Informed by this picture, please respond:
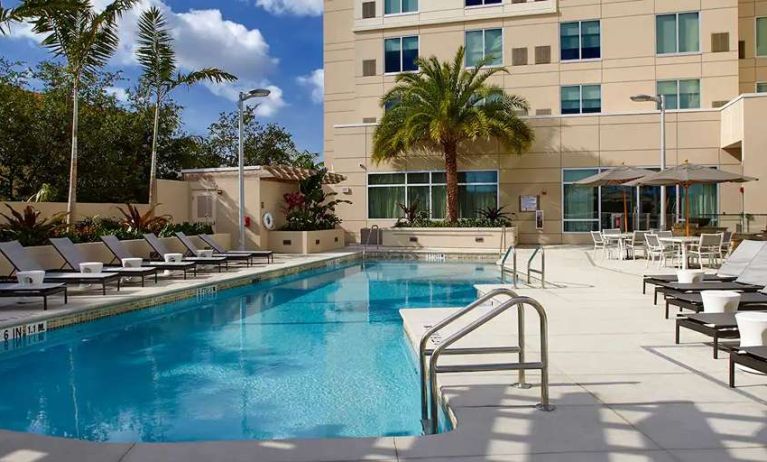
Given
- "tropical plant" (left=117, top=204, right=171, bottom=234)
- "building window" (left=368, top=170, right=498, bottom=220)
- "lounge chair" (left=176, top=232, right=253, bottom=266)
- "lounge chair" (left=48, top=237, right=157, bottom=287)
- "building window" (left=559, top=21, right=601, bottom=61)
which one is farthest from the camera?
"building window" (left=559, top=21, right=601, bottom=61)

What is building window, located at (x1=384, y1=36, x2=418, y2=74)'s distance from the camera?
27.2 m

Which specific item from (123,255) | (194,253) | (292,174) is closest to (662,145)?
(292,174)

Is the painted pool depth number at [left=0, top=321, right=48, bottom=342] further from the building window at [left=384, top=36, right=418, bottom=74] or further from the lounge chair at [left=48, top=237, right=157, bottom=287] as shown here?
the building window at [left=384, top=36, right=418, bottom=74]

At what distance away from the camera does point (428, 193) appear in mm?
25797

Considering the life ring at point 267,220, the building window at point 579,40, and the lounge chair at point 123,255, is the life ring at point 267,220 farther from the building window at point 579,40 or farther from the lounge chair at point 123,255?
the building window at point 579,40

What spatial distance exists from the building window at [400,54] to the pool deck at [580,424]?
22297 mm

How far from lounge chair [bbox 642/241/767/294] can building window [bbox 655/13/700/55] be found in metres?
18.1

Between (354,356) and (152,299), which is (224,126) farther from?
(354,356)

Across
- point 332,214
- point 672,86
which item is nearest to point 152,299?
point 332,214

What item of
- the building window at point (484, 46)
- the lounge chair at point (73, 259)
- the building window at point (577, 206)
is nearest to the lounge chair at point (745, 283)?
the lounge chair at point (73, 259)

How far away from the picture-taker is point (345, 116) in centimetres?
3094

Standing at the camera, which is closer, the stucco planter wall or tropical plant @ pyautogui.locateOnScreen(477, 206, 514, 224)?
the stucco planter wall

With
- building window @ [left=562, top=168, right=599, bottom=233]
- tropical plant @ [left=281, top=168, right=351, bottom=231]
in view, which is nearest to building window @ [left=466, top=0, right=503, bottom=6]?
building window @ [left=562, top=168, right=599, bottom=233]

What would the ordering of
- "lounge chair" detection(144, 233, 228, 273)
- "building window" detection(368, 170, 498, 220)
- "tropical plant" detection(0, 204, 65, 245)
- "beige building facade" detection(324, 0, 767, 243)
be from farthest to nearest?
"building window" detection(368, 170, 498, 220)
"beige building facade" detection(324, 0, 767, 243)
"lounge chair" detection(144, 233, 228, 273)
"tropical plant" detection(0, 204, 65, 245)
